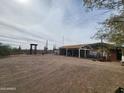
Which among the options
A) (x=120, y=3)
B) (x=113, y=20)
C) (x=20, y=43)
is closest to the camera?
(x=120, y=3)

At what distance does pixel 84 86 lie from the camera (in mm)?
8914

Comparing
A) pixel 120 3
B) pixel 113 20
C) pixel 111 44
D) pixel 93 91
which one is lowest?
pixel 93 91

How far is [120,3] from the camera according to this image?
21.0ft

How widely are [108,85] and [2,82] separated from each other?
6.44m

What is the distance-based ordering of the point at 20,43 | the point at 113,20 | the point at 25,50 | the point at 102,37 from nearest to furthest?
the point at 113,20 → the point at 102,37 → the point at 20,43 → the point at 25,50

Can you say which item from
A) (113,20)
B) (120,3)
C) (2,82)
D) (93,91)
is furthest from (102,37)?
(2,82)

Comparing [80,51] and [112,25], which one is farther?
[80,51]

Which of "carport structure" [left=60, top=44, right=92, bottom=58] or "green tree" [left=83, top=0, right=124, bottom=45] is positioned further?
"carport structure" [left=60, top=44, right=92, bottom=58]

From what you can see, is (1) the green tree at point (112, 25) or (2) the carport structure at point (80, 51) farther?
(2) the carport structure at point (80, 51)

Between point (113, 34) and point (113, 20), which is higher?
point (113, 20)

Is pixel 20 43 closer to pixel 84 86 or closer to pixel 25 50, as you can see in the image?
pixel 25 50

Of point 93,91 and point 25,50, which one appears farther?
point 25,50

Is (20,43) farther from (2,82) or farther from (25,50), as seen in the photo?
(2,82)

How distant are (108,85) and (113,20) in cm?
453
